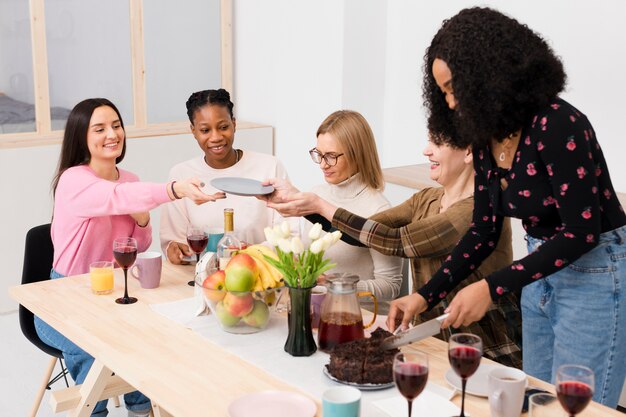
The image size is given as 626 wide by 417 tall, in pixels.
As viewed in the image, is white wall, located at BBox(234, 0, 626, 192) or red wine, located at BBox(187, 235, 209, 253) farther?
white wall, located at BBox(234, 0, 626, 192)

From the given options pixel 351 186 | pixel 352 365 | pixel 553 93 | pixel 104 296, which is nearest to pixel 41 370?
pixel 104 296

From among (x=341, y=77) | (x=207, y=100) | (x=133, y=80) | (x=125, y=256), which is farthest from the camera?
(x=133, y=80)

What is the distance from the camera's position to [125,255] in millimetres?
2395

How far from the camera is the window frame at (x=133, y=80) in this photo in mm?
4656

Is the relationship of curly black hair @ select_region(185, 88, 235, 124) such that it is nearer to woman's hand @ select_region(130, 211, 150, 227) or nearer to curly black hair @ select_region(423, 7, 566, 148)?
woman's hand @ select_region(130, 211, 150, 227)

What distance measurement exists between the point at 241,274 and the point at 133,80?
3.41 meters

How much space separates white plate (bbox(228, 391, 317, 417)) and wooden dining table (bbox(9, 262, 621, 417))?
0.03 metres

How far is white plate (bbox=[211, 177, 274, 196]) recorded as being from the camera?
8.16ft

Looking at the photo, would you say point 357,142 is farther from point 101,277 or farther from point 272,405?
point 272,405

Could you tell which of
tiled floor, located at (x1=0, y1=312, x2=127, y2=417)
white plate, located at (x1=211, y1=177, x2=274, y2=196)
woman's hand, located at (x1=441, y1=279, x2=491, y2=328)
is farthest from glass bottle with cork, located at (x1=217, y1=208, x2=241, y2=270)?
tiled floor, located at (x1=0, y1=312, x2=127, y2=417)

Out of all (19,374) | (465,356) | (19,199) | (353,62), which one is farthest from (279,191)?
(353,62)

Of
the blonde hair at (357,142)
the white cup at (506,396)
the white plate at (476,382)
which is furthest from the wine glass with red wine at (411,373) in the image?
the blonde hair at (357,142)

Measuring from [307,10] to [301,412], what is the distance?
3.80 meters

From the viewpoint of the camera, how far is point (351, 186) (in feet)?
9.39
